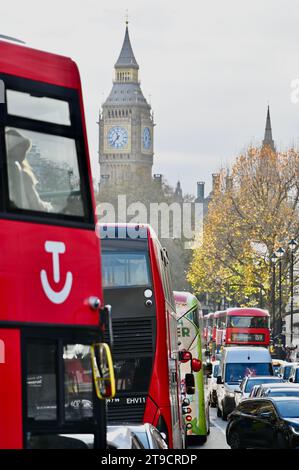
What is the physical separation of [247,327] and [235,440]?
4471 cm

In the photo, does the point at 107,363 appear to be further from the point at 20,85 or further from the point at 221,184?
the point at 221,184

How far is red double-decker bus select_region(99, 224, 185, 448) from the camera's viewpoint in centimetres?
1906

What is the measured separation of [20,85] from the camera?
1180 centimetres

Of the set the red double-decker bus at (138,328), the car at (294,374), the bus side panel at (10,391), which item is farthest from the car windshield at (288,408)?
the car at (294,374)

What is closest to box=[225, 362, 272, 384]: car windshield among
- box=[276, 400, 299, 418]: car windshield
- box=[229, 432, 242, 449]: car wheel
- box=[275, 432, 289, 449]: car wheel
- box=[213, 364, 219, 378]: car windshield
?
box=[213, 364, 219, 378]: car windshield

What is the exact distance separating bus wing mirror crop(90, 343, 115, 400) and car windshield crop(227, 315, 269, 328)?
59.3 metres

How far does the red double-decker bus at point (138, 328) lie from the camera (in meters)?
19.1

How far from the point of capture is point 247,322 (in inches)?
2808

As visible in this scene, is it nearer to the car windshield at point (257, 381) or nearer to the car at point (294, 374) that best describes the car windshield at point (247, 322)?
the car at point (294, 374)

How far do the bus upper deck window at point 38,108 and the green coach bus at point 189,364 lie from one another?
19.8 metres
